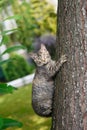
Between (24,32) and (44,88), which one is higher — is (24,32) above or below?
below

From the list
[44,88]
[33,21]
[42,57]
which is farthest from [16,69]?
[44,88]

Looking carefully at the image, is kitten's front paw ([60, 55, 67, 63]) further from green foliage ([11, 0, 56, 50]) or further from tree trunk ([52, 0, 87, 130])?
green foliage ([11, 0, 56, 50])

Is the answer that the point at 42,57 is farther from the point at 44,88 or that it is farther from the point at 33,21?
the point at 33,21

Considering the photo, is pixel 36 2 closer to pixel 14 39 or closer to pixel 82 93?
pixel 14 39

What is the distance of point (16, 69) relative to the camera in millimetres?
10375

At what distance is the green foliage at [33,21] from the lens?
11180mm

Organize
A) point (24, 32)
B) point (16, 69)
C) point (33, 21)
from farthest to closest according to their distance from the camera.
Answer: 1. point (33, 21)
2. point (24, 32)
3. point (16, 69)

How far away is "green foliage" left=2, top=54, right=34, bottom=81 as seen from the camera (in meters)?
10.3

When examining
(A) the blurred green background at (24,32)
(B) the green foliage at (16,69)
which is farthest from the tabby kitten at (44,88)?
(B) the green foliage at (16,69)

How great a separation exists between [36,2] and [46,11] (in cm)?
37

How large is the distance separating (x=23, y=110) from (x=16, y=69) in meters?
2.59

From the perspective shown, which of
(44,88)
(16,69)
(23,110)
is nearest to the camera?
(44,88)

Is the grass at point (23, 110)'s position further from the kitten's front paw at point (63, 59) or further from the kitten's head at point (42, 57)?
the kitten's front paw at point (63, 59)

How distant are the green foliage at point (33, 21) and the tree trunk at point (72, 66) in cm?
712
